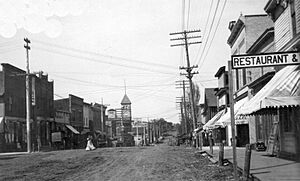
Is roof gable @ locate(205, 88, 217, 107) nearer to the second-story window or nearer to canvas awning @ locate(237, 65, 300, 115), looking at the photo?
the second-story window

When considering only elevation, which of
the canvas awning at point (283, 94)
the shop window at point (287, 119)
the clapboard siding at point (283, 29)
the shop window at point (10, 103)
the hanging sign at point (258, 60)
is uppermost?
the clapboard siding at point (283, 29)

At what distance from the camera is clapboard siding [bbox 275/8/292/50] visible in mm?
17938

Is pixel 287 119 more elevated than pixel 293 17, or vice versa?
pixel 293 17

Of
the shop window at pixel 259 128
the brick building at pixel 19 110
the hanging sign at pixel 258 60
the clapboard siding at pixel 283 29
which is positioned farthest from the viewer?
the brick building at pixel 19 110

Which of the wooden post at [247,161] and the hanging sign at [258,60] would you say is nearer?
the hanging sign at [258,60]

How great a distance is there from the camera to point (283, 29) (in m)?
18.9

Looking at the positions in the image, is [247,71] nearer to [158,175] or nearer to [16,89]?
[158,175]

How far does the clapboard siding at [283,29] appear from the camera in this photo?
58.9ft

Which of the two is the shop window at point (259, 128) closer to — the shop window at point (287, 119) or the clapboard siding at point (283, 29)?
the shop window at point (287, 119)

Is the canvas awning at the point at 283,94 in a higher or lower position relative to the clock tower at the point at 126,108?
lower

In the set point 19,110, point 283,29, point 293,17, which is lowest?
point 19,110

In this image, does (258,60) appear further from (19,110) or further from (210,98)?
(210,98)

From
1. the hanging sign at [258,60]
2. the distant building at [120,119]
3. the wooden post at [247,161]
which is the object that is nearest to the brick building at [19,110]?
the wooden post at [247,161]

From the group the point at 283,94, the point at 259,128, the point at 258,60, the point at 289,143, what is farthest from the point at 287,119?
the point at 259,128
